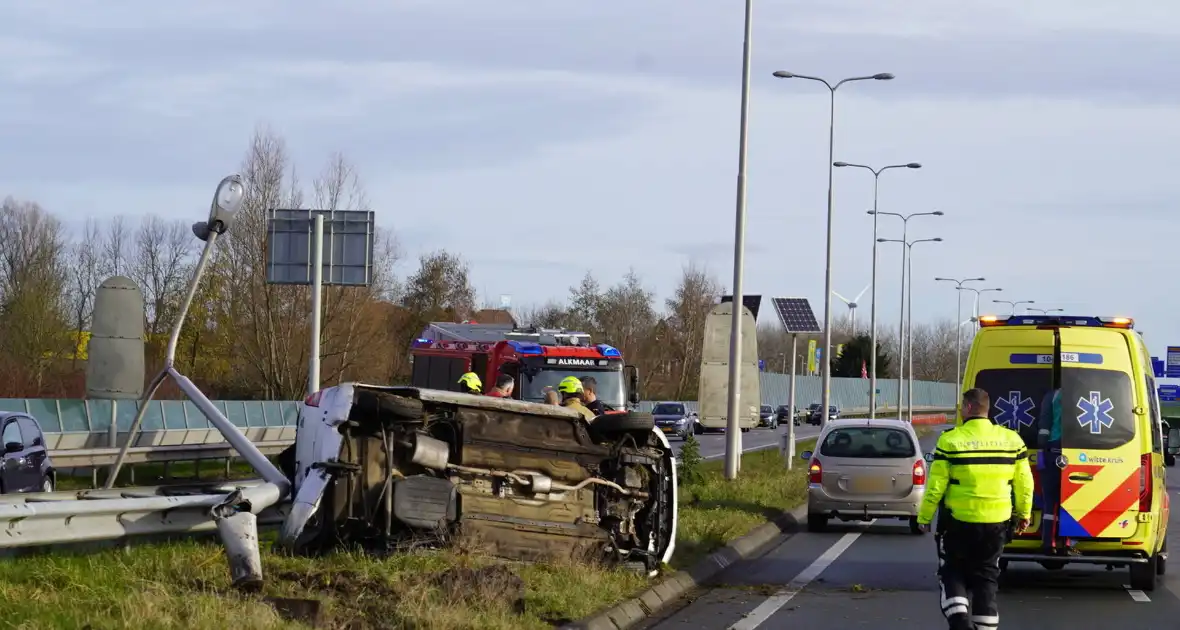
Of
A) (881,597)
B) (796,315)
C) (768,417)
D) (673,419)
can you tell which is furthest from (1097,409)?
(768,417)

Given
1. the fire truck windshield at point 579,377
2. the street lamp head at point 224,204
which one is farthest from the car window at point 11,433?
the fire truck windshield at point 579,377

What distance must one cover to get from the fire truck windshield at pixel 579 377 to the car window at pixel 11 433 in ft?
29.5

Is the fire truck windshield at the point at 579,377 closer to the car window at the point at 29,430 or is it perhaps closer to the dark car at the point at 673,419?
the car window at the point at 29,430

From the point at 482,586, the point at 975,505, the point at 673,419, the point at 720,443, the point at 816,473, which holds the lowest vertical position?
the point at 720,443

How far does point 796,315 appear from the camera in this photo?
34000 mm

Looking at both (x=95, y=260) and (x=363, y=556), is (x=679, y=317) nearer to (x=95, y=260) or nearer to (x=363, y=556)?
(x=95, y=260)

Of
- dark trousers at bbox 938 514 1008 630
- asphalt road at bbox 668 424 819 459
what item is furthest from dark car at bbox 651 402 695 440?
dark trousers at bbox 938 514 1008 630

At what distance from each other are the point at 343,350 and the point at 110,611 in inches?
1676

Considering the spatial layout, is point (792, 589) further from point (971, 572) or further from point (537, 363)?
point (537, 363)

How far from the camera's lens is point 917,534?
20656 mm

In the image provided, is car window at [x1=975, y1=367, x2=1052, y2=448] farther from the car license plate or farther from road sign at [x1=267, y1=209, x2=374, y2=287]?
road sign at [x1=267, y1=209, x2=374, y2=287]

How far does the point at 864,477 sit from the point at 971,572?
10.6 meters

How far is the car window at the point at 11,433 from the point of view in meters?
18.6

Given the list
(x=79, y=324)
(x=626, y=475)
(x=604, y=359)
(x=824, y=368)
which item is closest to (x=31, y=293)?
(x=79, y=324)
